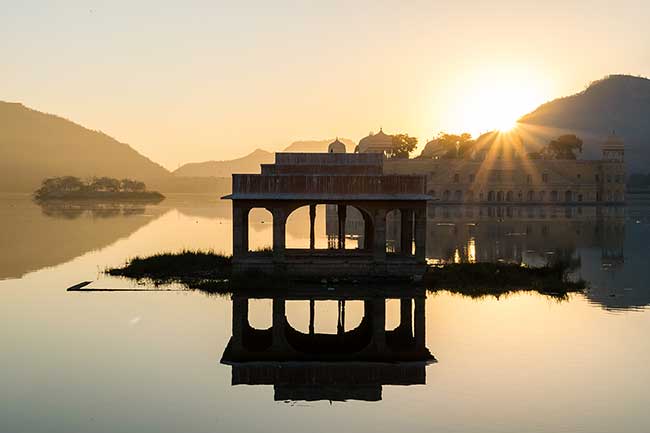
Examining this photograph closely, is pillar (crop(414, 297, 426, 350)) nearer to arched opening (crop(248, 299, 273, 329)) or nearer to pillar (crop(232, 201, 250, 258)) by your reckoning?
arched opening (crop(248, 299, 273, 329))

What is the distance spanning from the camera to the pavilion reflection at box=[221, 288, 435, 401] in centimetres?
1499

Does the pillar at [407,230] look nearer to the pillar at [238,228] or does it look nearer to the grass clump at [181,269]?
the pillar at [238,228]

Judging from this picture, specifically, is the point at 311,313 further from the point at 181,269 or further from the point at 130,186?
the point at 130,186

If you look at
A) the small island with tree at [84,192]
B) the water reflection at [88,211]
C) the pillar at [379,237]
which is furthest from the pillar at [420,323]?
the small island with tree at [84,192]

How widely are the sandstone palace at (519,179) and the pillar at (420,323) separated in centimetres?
9807

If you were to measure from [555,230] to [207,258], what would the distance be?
123ft

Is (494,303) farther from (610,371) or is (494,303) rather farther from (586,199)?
(586,199)

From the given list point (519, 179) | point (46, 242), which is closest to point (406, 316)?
point (46, 242)

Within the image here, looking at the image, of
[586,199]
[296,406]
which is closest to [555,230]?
[296,406]

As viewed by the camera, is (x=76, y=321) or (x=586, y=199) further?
(x=586, y=199)

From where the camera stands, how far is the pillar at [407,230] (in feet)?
98.2

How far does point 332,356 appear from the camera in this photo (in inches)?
674

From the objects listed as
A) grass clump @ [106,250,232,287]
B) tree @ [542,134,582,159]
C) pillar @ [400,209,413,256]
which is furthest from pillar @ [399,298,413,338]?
tree @ [542,134,582,159]

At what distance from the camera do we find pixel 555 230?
61312 mm
